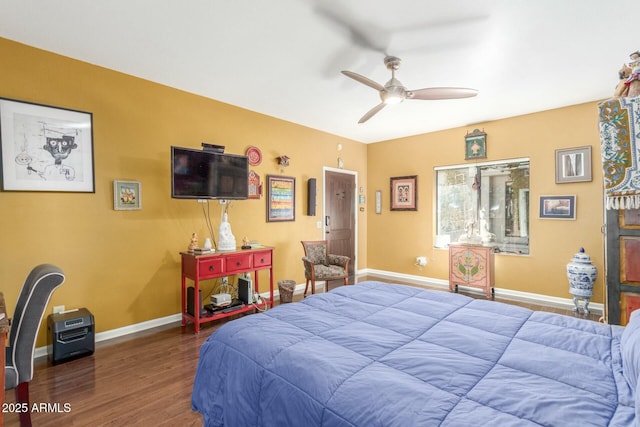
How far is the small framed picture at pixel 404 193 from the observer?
570 centimetres

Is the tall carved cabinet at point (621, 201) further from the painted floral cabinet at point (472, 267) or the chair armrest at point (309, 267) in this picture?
the chair armrest at point (309, 267)

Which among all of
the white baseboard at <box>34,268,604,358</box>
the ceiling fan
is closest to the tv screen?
the white baseboard at <box>34,268,604,358</box>

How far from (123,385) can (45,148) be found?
2183 millimetres

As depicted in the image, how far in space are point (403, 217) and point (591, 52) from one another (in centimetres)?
358

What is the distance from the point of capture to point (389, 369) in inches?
50.8

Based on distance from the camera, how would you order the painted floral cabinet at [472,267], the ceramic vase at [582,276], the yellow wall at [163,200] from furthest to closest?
the painted floral cabinet at [472,267]
the ceramic vase at [582,276]
the yellow wall at [163,200]

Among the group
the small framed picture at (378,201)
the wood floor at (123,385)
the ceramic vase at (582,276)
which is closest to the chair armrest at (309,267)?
the wood floor at (123,385)

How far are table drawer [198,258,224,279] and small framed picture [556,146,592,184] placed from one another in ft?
15.2

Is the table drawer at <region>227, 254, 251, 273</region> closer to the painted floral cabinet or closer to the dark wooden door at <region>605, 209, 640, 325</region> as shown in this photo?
the painted floral cabinet

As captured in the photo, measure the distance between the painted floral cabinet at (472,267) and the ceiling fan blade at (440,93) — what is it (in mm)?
2589

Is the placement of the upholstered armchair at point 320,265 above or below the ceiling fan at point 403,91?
below

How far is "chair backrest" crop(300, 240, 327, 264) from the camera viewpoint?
4.64m

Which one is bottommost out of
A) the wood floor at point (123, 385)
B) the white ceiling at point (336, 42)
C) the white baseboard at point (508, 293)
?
the wood floor at point (123, 385)

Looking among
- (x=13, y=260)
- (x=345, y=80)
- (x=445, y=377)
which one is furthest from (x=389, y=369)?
(x=13, y=260)
